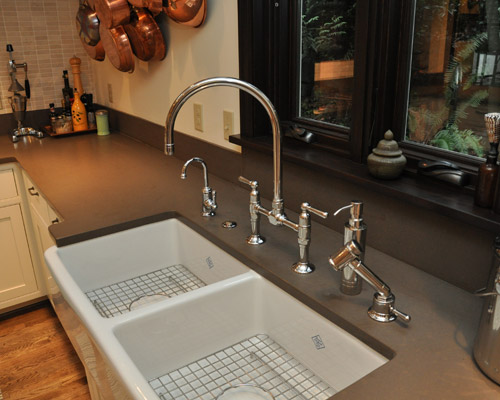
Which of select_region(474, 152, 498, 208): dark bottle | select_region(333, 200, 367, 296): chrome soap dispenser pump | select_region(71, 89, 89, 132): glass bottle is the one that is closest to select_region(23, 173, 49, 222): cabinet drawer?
select_region(71, 89, 89, 132): glass bottle

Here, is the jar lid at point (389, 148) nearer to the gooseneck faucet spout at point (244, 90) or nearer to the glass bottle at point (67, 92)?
the gooseneck faucet spout at point (244, 90)

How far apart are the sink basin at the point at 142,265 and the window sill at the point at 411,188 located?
374 mm

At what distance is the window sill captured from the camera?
1.08m

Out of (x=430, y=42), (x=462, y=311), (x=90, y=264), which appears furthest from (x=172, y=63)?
(x=462, y=311)

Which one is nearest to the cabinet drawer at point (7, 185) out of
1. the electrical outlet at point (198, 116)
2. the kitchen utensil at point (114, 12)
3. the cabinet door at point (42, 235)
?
the cabinet door at point (42, 235)

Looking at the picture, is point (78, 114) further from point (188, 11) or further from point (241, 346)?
point (241, 346)

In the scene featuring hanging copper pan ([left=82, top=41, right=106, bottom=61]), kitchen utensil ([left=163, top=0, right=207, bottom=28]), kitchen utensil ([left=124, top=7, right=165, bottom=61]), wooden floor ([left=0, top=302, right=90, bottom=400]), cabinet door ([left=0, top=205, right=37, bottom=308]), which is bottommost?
wooden floor ([left=0, top=302, right=90, bottom=400])

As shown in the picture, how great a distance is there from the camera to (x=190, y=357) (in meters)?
1.27

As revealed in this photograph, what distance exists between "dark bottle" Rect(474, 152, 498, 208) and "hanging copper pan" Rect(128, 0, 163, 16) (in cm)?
142

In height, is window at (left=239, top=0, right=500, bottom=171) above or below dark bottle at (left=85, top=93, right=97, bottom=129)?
above

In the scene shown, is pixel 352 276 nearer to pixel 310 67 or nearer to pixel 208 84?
pixel 208 84

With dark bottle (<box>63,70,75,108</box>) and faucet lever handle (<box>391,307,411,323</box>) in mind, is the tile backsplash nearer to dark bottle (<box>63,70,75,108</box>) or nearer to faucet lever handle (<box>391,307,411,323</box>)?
dark bottle (<box>63,70,75,108</box>)

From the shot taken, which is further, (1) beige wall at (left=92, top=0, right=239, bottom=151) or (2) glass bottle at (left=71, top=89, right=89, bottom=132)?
(2) glass bottle at (left=71, top=89, right=89, bottom=132)

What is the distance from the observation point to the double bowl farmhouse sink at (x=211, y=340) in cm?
111
